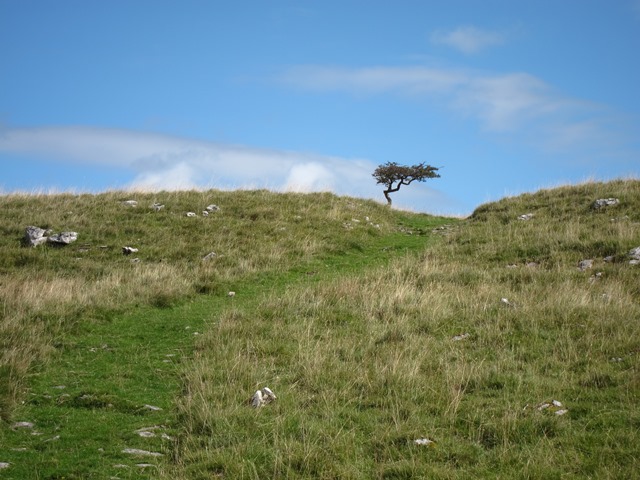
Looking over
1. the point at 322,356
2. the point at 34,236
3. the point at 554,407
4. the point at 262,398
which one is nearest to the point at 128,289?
the point at 322,356

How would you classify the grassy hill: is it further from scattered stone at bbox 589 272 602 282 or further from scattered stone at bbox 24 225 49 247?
scattered stone at bbox 24 225 49 247

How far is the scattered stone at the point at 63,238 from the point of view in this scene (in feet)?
69.6

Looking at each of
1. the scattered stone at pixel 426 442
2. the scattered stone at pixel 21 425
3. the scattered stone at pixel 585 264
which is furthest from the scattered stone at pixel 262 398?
the scattered stone at pixel 585 264

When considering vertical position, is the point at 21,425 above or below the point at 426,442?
below

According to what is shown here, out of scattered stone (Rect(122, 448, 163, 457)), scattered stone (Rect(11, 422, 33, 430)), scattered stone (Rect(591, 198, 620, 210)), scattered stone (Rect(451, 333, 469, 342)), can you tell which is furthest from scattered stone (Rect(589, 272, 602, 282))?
scattered stone (Rect(11, 422, 33, 430))

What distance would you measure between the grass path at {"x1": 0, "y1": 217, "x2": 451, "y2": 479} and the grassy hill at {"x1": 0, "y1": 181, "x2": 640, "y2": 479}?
0.12ft

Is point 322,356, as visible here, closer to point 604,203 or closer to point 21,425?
point 21,425

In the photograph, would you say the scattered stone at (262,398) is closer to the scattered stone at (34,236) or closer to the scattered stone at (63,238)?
the scattered stone at (63,238)

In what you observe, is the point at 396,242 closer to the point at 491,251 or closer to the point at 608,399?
the point at 491,251

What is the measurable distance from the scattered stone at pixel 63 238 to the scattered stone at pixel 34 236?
0.90ft

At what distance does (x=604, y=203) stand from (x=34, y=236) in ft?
68.3

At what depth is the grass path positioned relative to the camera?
7379mm

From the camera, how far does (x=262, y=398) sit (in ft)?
29.1

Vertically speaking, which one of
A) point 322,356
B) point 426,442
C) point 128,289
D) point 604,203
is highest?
point 604,203
